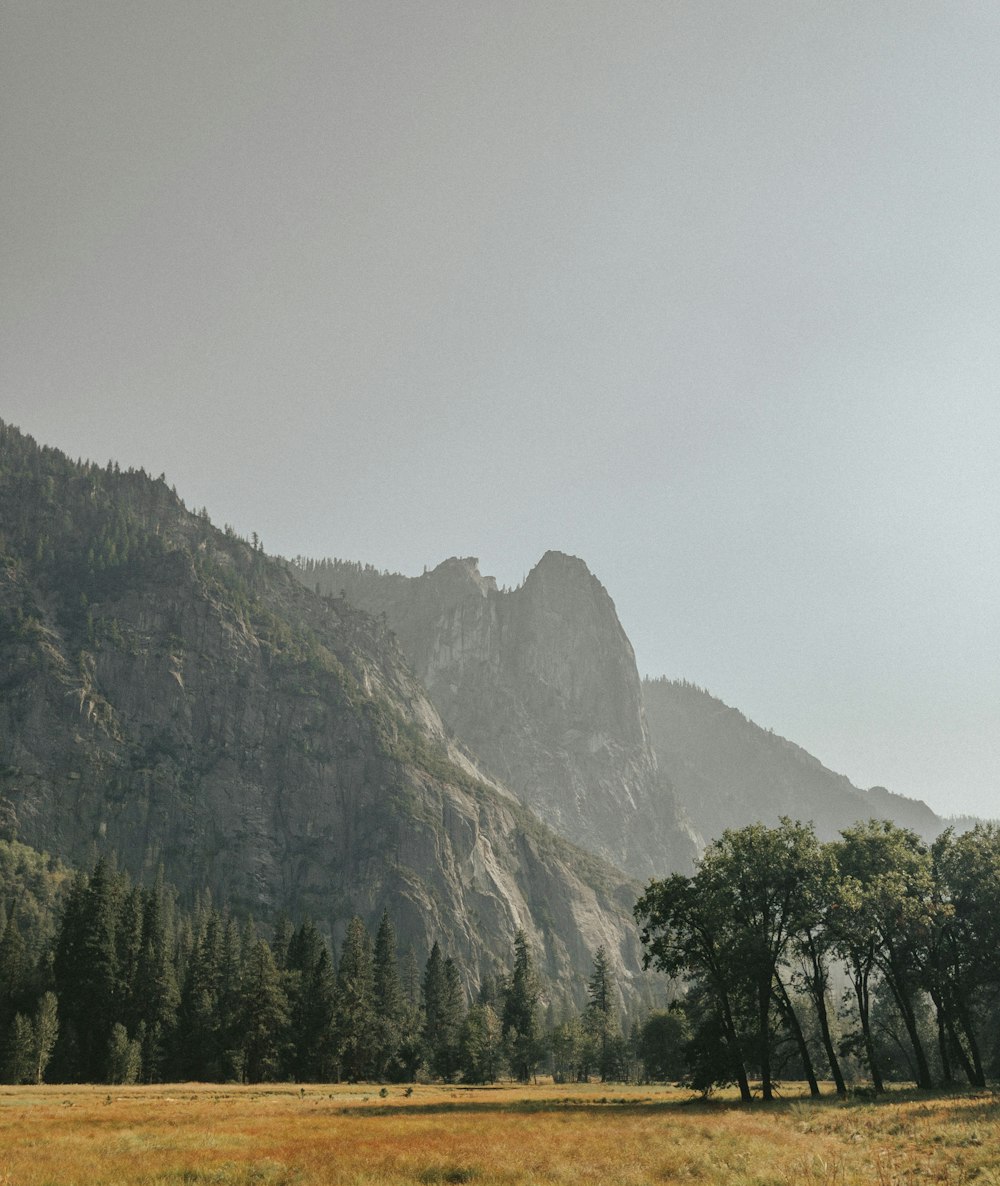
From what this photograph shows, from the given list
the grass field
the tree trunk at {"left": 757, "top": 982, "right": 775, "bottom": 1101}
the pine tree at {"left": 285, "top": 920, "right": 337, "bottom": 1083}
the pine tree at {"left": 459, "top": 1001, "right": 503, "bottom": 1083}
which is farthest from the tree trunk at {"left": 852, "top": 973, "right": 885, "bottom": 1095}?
the pine tree at {"left": 459, "top": 1001, "right": 503, "bottom": 1083}

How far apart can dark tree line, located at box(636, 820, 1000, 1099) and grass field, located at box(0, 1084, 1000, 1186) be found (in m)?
5.28

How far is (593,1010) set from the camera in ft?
433

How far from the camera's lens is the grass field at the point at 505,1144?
22.9 metres

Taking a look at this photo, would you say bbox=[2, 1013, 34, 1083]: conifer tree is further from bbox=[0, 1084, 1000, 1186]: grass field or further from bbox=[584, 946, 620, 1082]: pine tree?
bbox=[584, 946, 620, 1082]: pine tree

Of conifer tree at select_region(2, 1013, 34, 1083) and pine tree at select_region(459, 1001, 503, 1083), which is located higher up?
conifer tree at select_region(2, 1013, 34, 1083)

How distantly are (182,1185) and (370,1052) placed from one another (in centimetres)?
8547

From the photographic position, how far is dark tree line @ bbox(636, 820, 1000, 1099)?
47719 millimetres

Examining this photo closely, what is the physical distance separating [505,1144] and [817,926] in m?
29.7

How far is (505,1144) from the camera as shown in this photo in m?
29.5

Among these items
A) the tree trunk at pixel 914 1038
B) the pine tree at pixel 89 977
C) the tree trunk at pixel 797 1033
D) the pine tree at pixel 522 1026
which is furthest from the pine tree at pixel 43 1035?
the tree trunk at pixel 914 1038

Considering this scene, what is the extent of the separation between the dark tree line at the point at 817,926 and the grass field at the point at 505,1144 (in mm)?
5277

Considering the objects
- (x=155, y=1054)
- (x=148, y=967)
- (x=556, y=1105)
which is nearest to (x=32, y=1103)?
(x=556, y=1105)

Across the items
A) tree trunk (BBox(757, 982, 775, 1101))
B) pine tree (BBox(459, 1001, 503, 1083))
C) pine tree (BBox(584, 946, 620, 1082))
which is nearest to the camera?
tree trunk (BBox(757, 982, 775, 1101))

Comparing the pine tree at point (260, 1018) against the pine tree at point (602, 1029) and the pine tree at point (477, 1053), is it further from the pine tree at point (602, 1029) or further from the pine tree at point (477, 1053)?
the pine tree at point (602, 1029)
